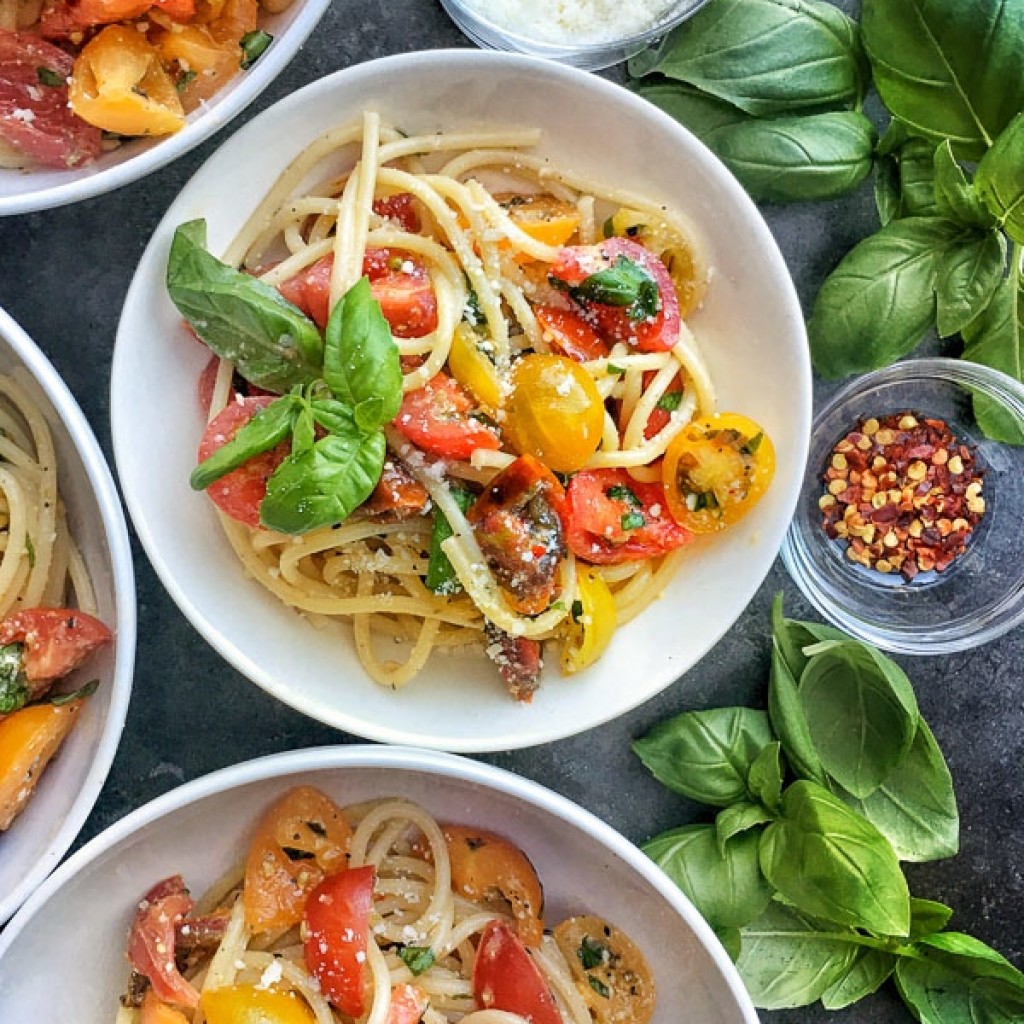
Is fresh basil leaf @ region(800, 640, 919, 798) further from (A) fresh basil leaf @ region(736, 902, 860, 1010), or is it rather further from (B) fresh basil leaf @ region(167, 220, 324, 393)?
(B) fresh basil leaf @ region(167, 220, 324, 393)

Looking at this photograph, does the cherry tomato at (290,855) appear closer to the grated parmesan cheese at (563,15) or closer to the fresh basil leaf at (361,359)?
the fresh basil leaf at (361,359)

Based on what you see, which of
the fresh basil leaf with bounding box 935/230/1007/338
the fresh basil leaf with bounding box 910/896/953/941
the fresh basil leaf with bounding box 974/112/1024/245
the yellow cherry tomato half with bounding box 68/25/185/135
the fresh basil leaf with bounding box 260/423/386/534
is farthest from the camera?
the fresh basil leaf with bounding box 910/896/953/941

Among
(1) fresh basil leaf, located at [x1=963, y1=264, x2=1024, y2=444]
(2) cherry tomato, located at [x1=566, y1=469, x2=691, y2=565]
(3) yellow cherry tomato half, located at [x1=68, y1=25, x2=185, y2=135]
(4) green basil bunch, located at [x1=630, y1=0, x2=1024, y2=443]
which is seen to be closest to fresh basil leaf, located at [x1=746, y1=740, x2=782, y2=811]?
(2) cherry tomato, located at [x1=566, y1=469, x2=691, y2=565]

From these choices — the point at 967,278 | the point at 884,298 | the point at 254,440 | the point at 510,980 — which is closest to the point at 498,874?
the point at 510,980

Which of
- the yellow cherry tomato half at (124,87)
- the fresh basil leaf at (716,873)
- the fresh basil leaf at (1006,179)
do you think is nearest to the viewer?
the yellow cherry tomato half at (124,87)

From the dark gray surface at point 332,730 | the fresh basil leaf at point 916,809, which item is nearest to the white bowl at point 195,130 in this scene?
the dark gray surface at point 332,730

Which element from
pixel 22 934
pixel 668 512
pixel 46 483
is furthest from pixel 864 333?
pixel 22 934

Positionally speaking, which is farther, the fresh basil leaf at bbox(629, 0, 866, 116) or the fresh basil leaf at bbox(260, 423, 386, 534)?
the fresh basil leaf at bbox(629, 0, 866, 116)
